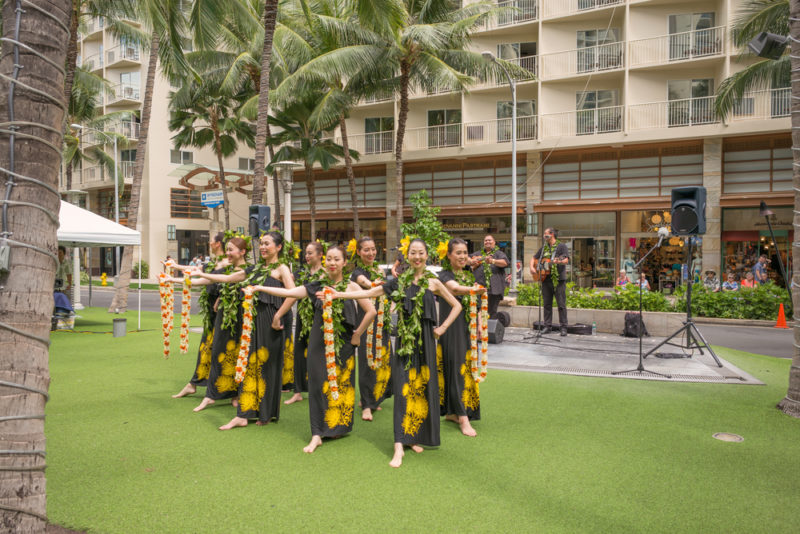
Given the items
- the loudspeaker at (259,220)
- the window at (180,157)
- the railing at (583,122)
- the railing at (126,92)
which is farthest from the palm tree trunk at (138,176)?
the railing at (126,92)

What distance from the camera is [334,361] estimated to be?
5.16m

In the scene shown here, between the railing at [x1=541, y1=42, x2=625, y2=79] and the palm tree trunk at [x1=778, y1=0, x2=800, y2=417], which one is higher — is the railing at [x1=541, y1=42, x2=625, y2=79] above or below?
above

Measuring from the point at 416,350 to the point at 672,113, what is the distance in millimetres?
22203

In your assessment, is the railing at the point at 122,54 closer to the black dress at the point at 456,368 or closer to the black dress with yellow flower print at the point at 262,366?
the black dress with yellow flower print at the point at 262,366

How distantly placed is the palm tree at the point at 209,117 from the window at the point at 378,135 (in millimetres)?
5907

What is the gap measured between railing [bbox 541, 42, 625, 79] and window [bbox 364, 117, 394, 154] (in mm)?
7933

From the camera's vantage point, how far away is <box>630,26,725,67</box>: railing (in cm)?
2272

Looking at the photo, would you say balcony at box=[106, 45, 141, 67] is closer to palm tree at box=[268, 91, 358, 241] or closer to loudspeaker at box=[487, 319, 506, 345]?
palm tree at box=[268, 91, 358, 241]

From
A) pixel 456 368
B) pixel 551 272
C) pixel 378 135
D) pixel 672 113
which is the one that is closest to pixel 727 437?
pixel 456 368

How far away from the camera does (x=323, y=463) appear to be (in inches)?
191

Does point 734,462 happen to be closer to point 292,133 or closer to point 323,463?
point 323,463

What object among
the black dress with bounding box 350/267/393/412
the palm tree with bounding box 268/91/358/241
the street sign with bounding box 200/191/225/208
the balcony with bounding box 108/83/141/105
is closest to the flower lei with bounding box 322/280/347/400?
the black dress with bounding box 350/267/393/412

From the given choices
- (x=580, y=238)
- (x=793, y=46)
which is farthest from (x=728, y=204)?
(x=793, y=46)

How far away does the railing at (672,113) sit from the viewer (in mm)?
22734
